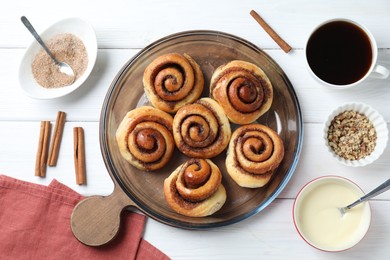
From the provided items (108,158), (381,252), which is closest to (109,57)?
(108,158)

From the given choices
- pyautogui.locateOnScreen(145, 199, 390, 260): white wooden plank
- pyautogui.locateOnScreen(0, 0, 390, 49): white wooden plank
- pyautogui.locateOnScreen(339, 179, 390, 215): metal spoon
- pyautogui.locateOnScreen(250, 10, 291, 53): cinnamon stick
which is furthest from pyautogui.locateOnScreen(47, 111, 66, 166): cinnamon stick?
pyautogui.locateOnScreen(339, 179, 390, 215): metal spoon

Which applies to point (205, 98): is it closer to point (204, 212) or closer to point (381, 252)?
point (204, 212)

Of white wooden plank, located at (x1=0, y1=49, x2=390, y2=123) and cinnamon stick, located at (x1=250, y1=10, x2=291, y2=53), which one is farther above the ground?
cinnamon stick, located at (x1=250, y1=10, x2=291, y2=53)

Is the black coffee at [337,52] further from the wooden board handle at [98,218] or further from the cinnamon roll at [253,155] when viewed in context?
the wooden board handle at [98,218]

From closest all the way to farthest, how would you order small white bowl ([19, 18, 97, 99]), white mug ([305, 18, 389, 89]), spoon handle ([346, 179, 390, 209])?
spoon handle ([346, 179, 390, 209]), white mug ([305, 18, 389, 89]), small white bowl ([19, 18, 97, 99])

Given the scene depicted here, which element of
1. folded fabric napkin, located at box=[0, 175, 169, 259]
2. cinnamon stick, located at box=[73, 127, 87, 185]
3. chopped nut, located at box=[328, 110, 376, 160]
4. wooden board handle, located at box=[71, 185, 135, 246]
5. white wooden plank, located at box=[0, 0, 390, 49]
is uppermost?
white wooden plank, located at box=[0, 0, 390, 49]

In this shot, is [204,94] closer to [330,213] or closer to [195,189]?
[195,189]

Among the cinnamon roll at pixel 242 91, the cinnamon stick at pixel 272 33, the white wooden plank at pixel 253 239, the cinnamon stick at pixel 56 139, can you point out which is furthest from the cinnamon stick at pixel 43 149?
the cinnamon stick at pixel 272 33

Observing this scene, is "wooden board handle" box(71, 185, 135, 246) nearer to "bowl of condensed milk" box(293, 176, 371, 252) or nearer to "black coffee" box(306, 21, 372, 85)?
"bowl of condensed milk" box(293, 176, 371, 252)
